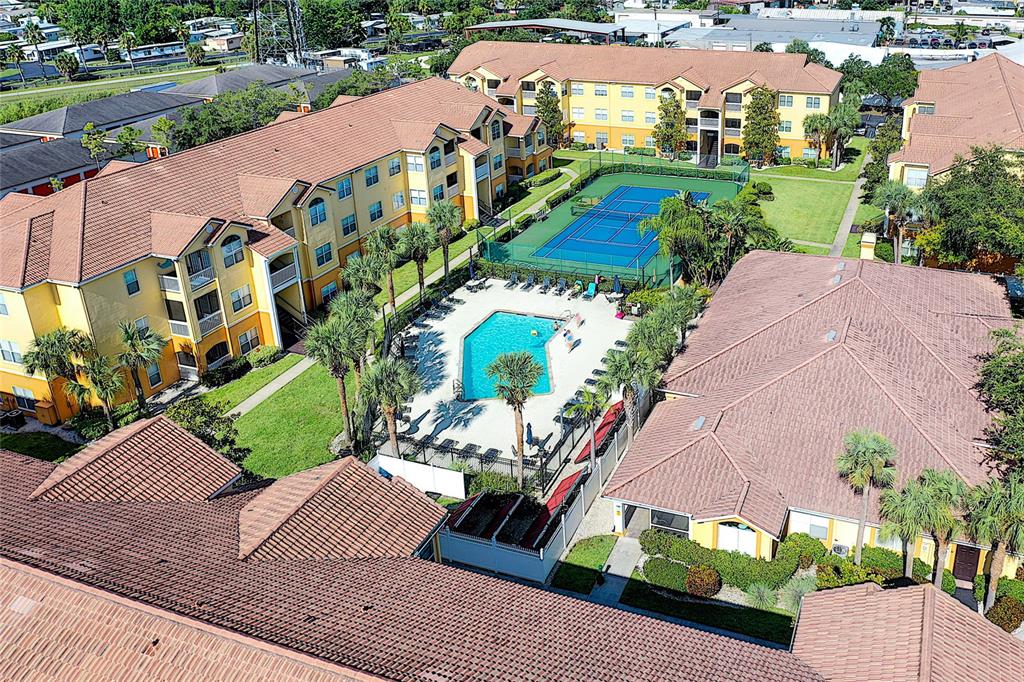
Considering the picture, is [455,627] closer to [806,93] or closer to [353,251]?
[353,251]

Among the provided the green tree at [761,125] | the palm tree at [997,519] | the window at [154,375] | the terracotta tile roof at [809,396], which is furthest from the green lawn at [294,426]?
the green tree at [761,125]

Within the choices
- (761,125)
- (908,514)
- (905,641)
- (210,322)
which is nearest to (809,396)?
(908,514)

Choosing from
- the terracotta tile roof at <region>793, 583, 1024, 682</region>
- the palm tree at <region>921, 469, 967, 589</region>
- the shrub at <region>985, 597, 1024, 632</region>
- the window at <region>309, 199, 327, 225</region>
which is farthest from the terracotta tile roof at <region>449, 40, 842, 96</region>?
the terracotta tile roof at <region>793, 583, 1024, 682</region>

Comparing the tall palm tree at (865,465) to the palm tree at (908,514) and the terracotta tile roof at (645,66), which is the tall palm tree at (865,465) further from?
the terracotta tile roof at (645,66)

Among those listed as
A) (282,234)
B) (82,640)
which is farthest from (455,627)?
(282,234)

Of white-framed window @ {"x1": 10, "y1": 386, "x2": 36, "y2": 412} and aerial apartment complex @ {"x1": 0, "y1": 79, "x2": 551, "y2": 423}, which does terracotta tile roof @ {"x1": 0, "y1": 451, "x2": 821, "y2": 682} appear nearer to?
aerial apartment complex @ {"x1": 0, "y1": 79, "x2": 551, "y2": 423}
